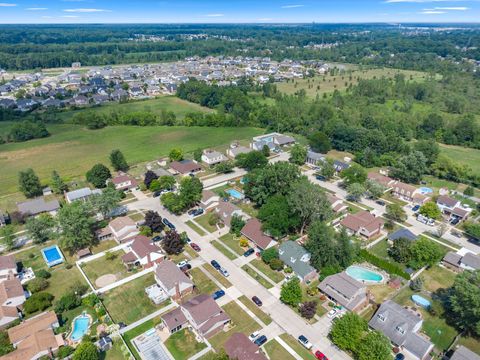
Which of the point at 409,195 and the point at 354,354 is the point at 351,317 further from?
the point at 409,195

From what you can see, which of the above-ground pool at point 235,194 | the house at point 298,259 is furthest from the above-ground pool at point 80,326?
the above-ground pool at point 235,194

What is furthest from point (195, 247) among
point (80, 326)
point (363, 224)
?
point (363, 224)

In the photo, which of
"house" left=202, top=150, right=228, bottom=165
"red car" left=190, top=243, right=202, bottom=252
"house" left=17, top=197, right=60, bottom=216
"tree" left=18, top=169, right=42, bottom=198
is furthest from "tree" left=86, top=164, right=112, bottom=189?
"red car" left=190, top=243, right=202, bottom=252

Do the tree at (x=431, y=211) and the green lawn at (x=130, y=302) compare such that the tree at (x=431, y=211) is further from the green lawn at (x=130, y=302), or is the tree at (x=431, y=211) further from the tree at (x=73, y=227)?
the tree at (x=73, y=227)

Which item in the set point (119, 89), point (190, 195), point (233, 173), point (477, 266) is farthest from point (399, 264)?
point (119, 89)

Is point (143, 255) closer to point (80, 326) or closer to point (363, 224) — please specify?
point (80, 326)

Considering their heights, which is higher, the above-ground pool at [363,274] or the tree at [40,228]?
the tree at [40,228]
